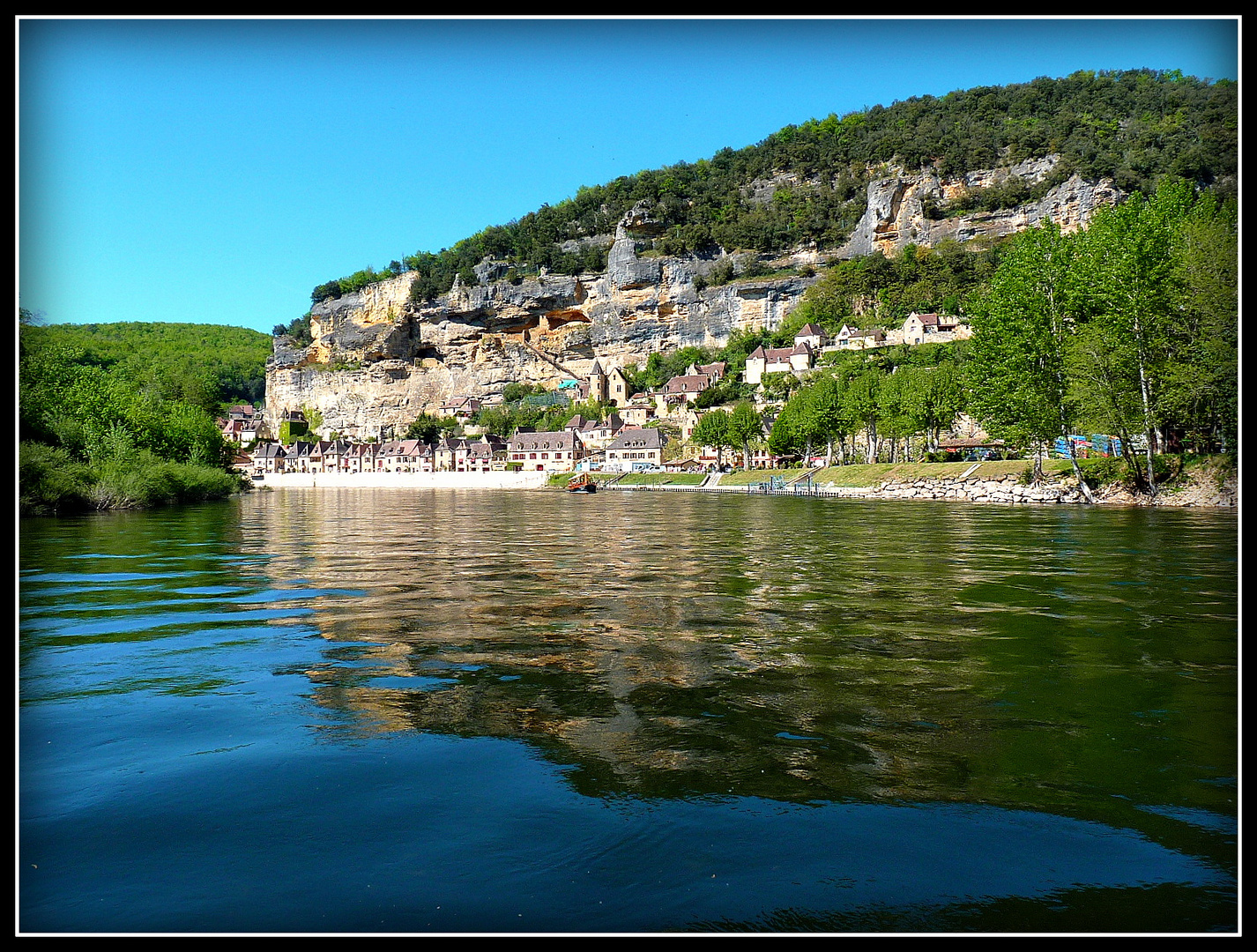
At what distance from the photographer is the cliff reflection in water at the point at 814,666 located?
15.5 feet

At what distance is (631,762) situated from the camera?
483 centimetres

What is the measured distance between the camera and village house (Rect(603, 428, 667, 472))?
108375mm

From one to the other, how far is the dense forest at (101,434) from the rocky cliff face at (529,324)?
66888 mm

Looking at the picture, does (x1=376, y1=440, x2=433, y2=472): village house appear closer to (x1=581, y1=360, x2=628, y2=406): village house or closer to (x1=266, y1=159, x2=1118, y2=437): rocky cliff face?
(x1=266, y1=159, x2=1118, y2=437): rocky cliff face

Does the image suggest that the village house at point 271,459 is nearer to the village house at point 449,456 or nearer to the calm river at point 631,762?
the village house at point 449,456

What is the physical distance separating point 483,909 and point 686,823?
1154 mm

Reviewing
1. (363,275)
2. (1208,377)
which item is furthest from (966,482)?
(363,275)

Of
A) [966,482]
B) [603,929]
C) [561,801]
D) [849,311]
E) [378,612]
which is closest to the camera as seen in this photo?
[603,929]

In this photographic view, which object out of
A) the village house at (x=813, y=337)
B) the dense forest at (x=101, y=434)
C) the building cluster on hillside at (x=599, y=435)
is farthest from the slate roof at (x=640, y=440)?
the dense forest at (x=101, y=434)

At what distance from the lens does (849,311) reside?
115062mm

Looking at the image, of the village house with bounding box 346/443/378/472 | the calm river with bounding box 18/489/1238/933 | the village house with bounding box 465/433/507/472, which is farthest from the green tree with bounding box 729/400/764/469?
Result: the calm river with bounding box 18/489/1238/933

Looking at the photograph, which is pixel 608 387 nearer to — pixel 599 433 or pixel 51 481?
pixel 599 433

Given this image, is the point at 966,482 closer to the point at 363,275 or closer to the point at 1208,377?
the point at 1208,377
